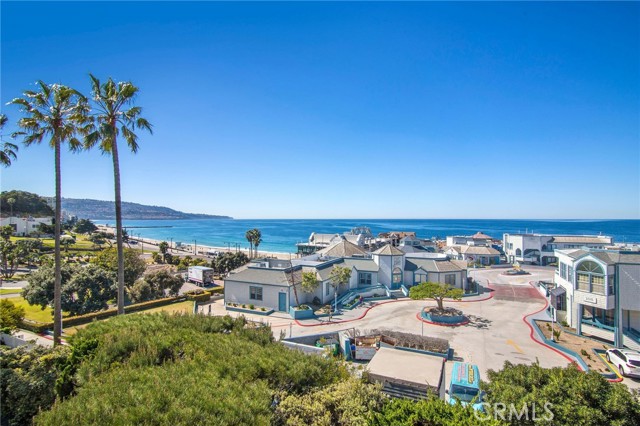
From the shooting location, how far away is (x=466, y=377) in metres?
17.3

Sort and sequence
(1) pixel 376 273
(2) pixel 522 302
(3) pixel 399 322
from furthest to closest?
(1) pixel 376 273
(2) pixel 522 302
(3) pixel 399 322

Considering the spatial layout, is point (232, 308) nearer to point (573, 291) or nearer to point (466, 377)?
point (466, 377)

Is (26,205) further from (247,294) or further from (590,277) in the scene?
(590,277)

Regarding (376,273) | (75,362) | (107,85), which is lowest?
(376,273)

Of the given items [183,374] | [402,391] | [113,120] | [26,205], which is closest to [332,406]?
[183,374]

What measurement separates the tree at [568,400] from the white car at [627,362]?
16544mm

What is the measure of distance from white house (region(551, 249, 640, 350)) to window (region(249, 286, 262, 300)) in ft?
96.6

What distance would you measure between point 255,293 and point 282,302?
3462mm

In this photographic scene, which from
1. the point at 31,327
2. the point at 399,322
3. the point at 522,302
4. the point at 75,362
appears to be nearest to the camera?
the point at 75,362

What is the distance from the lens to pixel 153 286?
38219 millimetres

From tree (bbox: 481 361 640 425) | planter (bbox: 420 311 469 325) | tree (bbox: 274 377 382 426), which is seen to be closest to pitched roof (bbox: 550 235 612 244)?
planter (bbox: 420 311 469 325)

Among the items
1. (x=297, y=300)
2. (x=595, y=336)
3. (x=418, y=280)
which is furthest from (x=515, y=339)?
(x=297, y=300)

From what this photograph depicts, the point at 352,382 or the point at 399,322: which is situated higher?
the point at 352,382

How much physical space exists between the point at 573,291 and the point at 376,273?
2059 cm
